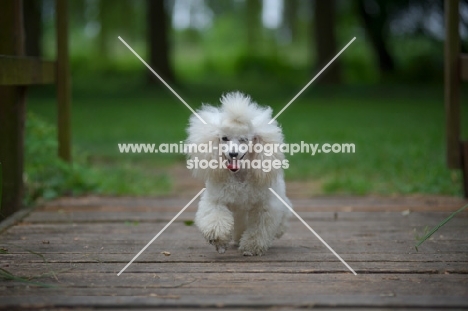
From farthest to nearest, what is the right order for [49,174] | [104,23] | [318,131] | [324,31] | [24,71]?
1. [104,23]
2. [324,31]
3. [318,131]
4. [49,174]
5. [24,71]

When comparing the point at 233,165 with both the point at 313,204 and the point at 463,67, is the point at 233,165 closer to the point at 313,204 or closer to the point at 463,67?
the point at 313,204

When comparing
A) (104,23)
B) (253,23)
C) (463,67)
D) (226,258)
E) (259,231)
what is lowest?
(253,23)

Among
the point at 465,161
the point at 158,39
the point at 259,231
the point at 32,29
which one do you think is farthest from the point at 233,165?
the point at 32,29

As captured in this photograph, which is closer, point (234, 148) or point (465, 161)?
point (234, 148)

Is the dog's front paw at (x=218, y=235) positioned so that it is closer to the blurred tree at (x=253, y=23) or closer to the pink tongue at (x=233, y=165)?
the pink tongue at (x=233, y=165)

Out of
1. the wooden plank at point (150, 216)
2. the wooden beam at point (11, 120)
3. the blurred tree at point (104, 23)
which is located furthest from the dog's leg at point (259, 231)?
the blurred tree at point (104, 23)
